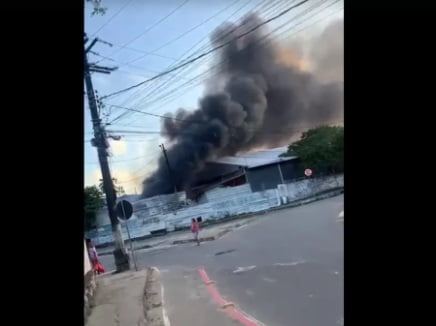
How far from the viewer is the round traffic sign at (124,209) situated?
1888mm

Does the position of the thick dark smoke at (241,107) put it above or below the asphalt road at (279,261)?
above

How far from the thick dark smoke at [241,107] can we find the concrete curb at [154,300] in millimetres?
388

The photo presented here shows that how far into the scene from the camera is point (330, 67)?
77.5 inches

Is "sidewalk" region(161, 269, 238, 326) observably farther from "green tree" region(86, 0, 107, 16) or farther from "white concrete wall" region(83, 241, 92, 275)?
"green tree" region(86, 0, 107, 16)

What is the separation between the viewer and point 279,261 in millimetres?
1941

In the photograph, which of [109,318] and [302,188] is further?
[302,188]

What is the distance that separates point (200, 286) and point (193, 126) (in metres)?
0.75

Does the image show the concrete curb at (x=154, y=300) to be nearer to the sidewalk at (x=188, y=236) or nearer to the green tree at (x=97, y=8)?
the sidewalk at (x=188, y=236)

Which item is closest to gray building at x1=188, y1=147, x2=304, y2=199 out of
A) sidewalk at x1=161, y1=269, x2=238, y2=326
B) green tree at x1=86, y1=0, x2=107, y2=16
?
sidewalk at x1=161, y1=269, x2=238, y2=326

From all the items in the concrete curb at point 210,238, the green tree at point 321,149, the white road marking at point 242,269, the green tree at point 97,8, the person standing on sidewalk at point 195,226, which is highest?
the green tree at point 97,8

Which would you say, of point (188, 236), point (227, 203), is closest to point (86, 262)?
point (188, 236)

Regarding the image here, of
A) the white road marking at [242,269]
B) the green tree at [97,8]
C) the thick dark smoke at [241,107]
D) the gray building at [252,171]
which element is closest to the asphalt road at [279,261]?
the white road marking at [242,269]
